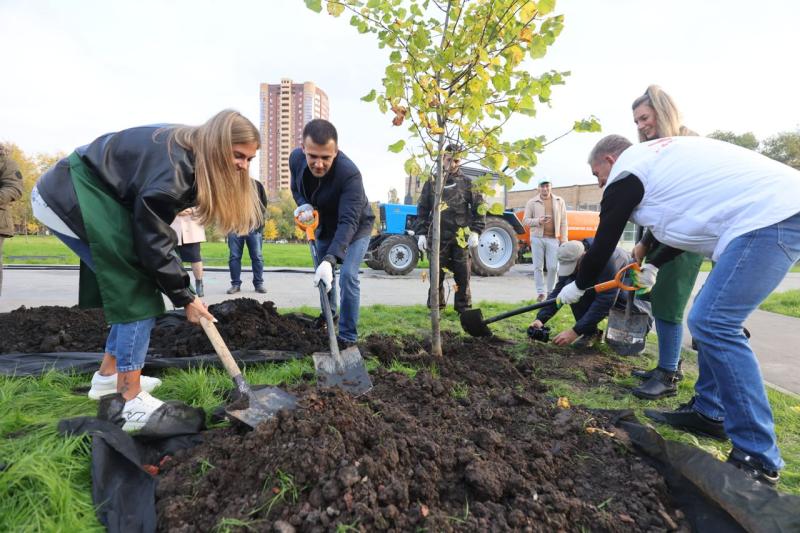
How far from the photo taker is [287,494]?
1.47 metres

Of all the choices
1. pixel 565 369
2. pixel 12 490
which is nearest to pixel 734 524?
pixel 565 369

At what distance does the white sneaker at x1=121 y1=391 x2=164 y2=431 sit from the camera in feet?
6.42

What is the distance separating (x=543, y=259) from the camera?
6.94 meters

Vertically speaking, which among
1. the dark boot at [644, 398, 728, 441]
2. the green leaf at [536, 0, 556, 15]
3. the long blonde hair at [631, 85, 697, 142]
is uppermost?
the green leaf at [536, 0, 556, 15]

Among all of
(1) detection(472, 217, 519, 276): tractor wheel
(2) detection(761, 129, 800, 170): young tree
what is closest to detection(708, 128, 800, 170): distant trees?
(2) detection(761, 129, 800, 170): young tree

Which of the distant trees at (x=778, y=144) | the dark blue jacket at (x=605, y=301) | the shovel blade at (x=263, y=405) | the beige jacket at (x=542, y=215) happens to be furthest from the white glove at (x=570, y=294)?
the distant trees at (x=778, y=144)

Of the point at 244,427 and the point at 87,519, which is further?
the point at 244,427

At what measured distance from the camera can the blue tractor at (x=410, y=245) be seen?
10.0 metres

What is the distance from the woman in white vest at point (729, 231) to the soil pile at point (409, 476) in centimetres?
49

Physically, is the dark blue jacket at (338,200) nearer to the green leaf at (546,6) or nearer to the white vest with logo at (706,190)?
the green leaf at (546,6)

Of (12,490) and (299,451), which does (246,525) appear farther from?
(12,490)

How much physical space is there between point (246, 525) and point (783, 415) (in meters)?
2.94

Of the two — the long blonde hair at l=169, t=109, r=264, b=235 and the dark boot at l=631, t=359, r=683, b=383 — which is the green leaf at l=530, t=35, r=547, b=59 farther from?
the dark boot at l=631, t=359, r=683, b=383

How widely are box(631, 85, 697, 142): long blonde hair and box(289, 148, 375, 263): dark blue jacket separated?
2.08 meters
